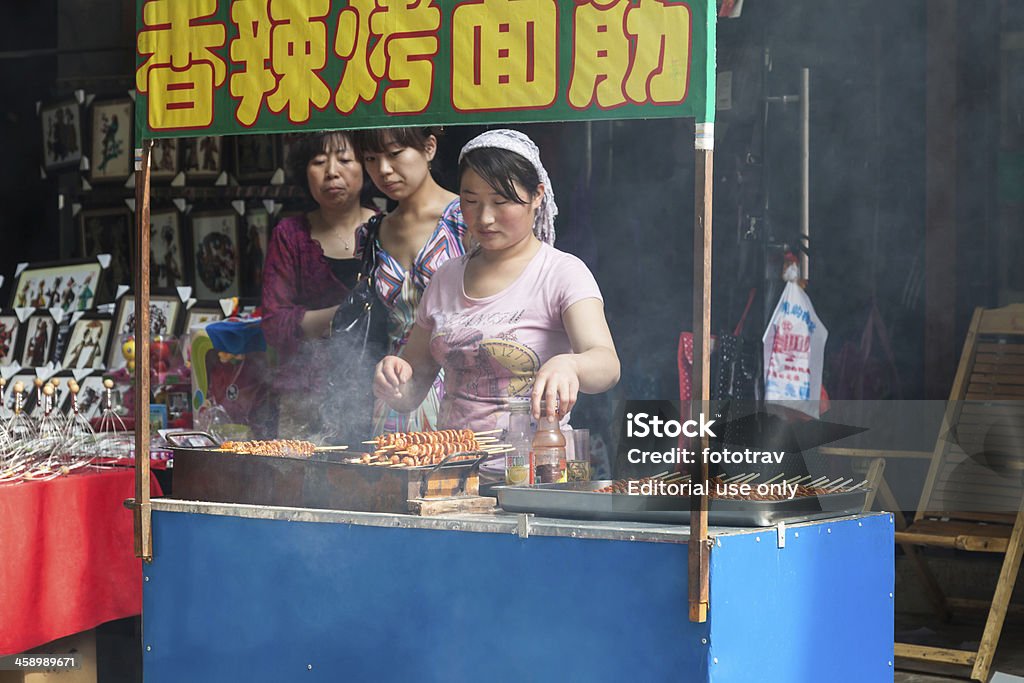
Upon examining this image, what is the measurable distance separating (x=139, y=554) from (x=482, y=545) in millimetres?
1022

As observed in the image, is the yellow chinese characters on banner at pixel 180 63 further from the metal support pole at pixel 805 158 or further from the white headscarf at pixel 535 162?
the metal support pole at pixel 805 158

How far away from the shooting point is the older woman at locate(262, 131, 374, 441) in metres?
4.88

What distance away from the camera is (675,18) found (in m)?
2.77

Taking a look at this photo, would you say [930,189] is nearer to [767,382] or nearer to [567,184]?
[767,382]

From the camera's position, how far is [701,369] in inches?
107

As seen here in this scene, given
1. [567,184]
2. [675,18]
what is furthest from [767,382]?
[675,18]

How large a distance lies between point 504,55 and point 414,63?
240 millimetres

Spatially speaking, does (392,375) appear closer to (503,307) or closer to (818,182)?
(503,307)

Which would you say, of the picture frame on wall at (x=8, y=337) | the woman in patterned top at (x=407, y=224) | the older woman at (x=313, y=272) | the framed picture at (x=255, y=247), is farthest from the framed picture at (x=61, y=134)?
the woman in patterned top at (x=407, y=224)

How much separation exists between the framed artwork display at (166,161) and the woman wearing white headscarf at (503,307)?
2631mm

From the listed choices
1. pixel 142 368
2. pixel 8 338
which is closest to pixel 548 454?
pixel 142 368

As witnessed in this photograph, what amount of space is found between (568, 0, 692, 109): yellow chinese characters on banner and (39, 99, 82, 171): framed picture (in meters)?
4.45

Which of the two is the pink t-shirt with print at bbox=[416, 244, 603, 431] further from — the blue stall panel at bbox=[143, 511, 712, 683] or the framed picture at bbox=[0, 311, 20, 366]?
the framed picture at bbox=[0, 311, 20, 366]

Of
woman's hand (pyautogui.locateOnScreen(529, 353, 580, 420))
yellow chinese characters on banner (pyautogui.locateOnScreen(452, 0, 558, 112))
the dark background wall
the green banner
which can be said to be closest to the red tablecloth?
the green banner
